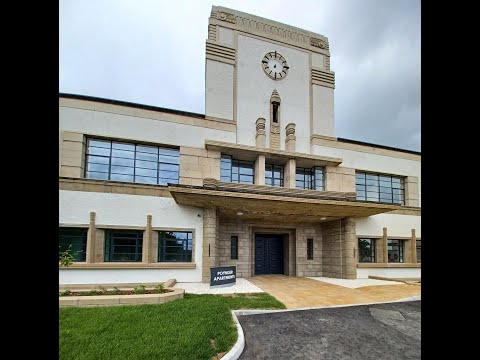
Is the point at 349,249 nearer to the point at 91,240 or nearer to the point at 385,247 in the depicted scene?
the point at 385,247

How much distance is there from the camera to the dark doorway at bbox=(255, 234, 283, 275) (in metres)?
19.8

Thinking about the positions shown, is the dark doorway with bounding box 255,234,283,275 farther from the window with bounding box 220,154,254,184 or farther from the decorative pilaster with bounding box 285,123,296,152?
the decorative pilaster with bounding box 285,123,296,152

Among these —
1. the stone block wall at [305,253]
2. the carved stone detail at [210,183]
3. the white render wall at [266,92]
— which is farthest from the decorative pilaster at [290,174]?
the carved stone detail at [210,183]

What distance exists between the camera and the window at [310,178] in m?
19.3

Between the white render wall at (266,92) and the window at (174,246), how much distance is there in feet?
22.3

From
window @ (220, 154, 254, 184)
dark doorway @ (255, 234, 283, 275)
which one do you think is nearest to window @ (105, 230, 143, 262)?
window @ (220, 154, 254, 184)

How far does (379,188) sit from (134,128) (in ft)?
56.5

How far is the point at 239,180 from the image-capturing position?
59.3 ft

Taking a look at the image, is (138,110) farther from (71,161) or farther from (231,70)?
(231,70)

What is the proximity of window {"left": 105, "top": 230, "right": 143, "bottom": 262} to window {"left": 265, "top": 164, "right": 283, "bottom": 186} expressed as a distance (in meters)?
8.40

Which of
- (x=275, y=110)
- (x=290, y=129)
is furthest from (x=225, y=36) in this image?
(x=290, y=129)

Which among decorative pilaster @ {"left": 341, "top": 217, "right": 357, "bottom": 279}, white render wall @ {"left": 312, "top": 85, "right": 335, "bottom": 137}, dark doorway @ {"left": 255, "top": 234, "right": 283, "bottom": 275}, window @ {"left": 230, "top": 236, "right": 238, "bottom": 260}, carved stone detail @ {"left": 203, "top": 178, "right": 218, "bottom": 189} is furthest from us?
white render wall @ {"left": 312, "top": 85, "right": 335, "bottom": 137}
